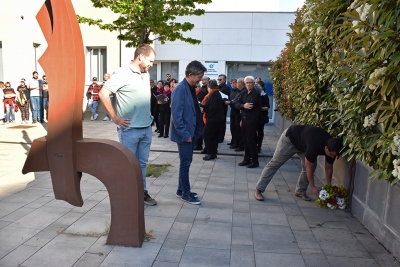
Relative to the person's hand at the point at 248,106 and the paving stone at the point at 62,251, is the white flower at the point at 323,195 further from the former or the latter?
the paving stone at the point at 62,251

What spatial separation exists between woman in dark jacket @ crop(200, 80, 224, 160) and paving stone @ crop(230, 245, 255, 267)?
4776 mm

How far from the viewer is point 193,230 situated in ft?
13.8

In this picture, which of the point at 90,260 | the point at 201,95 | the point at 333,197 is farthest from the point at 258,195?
the point at 201,95

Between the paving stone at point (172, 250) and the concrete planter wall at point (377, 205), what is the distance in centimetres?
228

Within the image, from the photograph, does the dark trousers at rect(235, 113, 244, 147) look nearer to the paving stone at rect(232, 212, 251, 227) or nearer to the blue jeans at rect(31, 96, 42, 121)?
the paving stone at rect(232, 212, 251, 227)

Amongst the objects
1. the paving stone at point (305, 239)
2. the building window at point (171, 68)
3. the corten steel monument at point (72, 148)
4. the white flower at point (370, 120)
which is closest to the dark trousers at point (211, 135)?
the paving stone at point (305, 239)

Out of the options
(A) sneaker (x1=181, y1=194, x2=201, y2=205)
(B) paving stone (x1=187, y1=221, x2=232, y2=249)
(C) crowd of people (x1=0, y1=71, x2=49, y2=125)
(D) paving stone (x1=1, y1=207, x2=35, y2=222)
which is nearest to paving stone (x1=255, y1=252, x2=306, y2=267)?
(B) paving stone (x1=187, y1=221, x2=232, y2=249)

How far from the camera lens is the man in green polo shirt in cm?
427

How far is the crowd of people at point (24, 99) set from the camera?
14266 mm

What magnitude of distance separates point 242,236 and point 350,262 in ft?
3.87

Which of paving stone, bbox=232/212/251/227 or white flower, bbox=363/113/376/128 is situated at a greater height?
white flower, bbox=363/113/376/128

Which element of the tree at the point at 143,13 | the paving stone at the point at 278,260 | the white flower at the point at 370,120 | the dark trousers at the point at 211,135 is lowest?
the paving stone at the point at 278,260

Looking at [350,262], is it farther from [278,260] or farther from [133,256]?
[133,256]

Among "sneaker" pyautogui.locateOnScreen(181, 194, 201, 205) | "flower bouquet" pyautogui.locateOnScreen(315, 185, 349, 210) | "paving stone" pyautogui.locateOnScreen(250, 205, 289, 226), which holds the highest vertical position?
"flower bouquet" pyautogui.locateOnScreen(315, 185, 349, 210)
